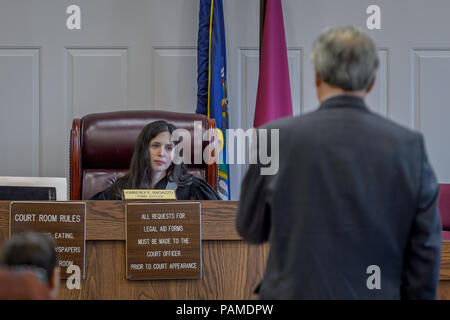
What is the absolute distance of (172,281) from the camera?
1869 millimetres

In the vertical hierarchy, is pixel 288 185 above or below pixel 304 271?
above

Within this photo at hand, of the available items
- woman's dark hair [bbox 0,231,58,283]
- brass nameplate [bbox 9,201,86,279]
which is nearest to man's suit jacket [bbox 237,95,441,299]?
woman's dark hair [bbox 0,231,58,283]

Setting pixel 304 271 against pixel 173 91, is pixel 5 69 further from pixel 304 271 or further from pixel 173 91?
pixel 304 271

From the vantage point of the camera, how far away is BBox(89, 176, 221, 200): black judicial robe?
9.27 feet

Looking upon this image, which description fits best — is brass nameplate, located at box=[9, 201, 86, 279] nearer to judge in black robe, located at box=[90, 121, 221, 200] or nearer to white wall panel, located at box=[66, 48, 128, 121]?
judge in black robe, located at box=[90, 121, 221, 200]

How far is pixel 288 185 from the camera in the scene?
121 cm

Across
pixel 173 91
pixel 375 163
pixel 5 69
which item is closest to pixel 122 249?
pixel 375 163

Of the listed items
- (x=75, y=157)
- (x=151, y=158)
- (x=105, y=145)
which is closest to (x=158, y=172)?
(x=151, y=158)

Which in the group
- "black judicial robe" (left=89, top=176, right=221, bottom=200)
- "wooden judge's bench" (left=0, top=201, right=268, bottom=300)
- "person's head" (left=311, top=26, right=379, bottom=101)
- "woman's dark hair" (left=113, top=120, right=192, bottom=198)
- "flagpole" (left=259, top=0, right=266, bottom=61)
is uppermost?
"flagpole" (left=259, top=0, right=266, bottom=61)

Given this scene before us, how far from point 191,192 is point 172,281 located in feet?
3.31

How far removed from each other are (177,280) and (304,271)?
29.9 inches

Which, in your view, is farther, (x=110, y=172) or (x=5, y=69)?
(x=5, y=69)

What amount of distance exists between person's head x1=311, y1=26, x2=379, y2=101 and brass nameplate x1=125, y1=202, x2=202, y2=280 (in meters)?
0.78

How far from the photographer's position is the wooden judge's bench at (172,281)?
6.09ft
